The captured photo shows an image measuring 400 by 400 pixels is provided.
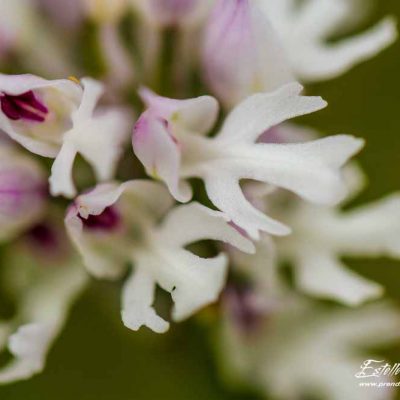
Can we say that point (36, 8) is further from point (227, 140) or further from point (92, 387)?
point (92, 387)

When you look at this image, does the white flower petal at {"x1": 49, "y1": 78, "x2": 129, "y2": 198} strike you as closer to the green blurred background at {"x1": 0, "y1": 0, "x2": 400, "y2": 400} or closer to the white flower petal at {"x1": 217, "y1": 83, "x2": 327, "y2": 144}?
the white flower petal at {"x1": 217, "y1": 83, "x2": 327, "y2": 144}

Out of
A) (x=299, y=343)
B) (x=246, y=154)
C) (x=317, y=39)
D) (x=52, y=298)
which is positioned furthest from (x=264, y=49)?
(x=299, y=343)

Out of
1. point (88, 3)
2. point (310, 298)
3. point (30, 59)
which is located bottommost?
point (310, 298)

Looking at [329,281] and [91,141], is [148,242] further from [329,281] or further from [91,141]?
[329,281]

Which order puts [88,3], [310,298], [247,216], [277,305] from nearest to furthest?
[247,216] → [88,3] → [277,305] → [310,298]

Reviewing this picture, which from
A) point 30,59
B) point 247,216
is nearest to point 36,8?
point 30,59

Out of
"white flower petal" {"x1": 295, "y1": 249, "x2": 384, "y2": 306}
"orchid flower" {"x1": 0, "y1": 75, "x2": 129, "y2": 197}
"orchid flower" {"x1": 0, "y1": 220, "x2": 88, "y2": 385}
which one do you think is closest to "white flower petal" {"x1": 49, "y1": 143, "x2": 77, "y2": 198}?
"orchid flower" {"x1": 0, "y1": 75, "x2": 129, "y2": 197}
